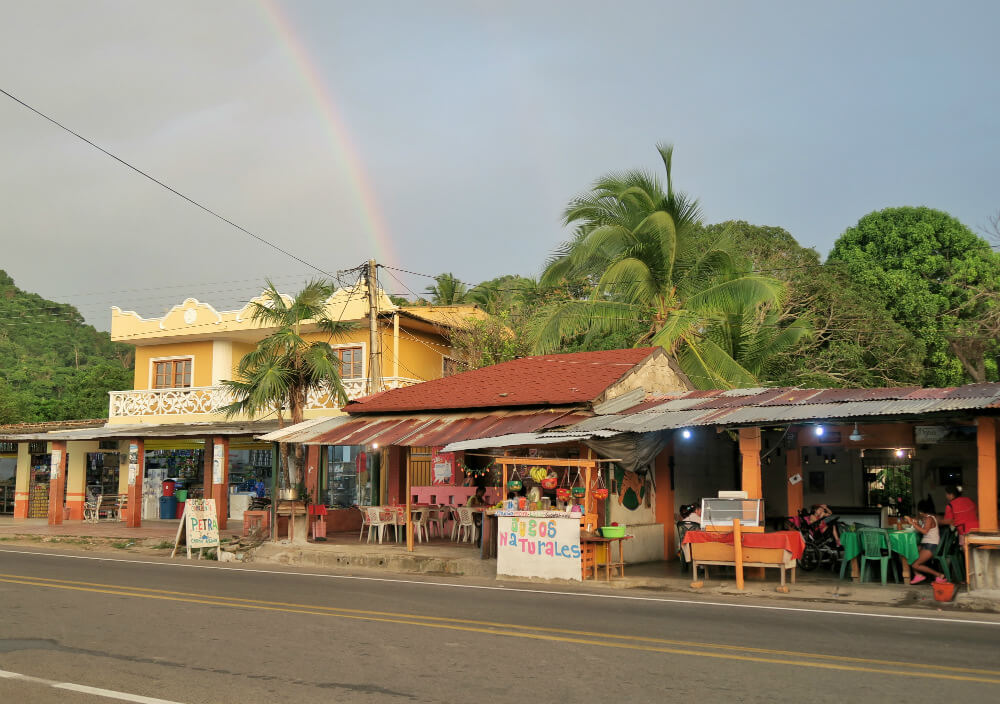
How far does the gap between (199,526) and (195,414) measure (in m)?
11.0

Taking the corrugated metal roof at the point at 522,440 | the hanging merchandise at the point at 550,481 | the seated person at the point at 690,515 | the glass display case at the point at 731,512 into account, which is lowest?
the seated person at the point at 690,515

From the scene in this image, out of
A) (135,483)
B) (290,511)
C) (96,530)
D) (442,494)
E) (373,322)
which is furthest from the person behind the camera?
(135,483)

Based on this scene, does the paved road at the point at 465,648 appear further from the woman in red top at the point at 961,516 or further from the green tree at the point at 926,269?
the green tree at the point at 926,269

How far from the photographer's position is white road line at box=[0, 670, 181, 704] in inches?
252

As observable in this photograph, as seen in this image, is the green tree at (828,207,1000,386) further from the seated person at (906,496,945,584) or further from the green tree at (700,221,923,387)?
the seated person at (906,496,945,584)

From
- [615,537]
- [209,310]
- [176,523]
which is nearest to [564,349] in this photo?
[209,310]

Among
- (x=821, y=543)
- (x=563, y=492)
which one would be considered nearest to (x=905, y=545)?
(x=821, y=543)

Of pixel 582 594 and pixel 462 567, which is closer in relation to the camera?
pixel 582 594

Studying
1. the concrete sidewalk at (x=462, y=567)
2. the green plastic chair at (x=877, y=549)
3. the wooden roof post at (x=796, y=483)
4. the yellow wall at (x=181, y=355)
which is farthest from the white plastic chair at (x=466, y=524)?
the yellow wall at (x=181, y=355)

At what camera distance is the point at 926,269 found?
36.3 meters

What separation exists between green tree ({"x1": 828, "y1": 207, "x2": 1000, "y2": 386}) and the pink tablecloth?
22.1 meters

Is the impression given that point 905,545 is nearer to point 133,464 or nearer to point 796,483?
point 796,483

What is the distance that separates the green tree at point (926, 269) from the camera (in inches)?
1344

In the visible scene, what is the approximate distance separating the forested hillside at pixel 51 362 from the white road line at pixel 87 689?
41.2 m
